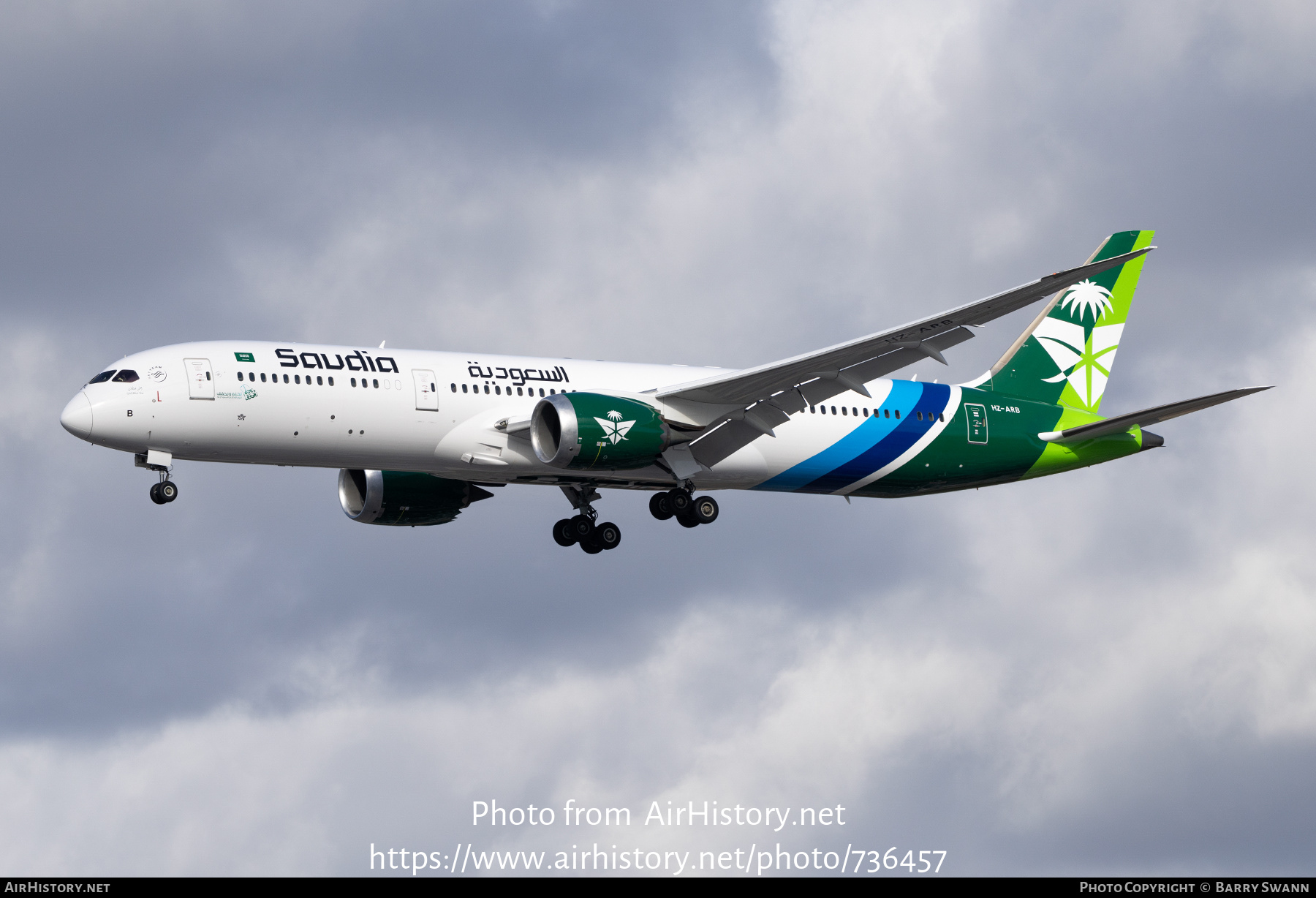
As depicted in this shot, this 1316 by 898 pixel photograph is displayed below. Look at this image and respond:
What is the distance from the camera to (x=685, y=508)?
155 ft

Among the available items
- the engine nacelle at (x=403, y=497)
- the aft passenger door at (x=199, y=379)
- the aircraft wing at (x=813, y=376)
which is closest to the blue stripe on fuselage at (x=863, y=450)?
the aircraft wing at (x=813, y=376)

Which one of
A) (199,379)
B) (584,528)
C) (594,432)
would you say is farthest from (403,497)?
(199,379)

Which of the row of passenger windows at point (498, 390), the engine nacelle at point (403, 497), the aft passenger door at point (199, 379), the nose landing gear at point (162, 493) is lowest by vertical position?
the nose landing gear at point (162, 493)

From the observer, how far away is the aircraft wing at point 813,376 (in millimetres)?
39406

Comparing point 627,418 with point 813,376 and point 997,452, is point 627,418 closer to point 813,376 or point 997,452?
point 813,376

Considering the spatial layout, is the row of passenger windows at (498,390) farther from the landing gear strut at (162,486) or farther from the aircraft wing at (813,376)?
the landing gear strut at (162,486)

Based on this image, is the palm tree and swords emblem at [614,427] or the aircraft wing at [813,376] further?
the palm tree and swords emblem at [614,427]

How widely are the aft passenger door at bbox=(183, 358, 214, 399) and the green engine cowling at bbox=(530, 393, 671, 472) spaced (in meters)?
→ 8.07

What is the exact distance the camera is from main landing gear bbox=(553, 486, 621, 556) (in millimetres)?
49834

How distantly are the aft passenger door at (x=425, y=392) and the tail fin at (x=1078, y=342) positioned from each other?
1804 centimetres

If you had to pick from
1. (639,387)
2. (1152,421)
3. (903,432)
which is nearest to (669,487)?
(639,387)

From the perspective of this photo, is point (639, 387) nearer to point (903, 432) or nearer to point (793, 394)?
point (793, 394)

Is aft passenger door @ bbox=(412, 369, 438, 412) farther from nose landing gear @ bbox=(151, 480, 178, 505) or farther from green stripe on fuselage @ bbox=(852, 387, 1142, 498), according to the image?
green stripe on fuselage @ bbox=(852, 387, 1142, 498)

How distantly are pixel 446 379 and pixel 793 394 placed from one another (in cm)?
921
